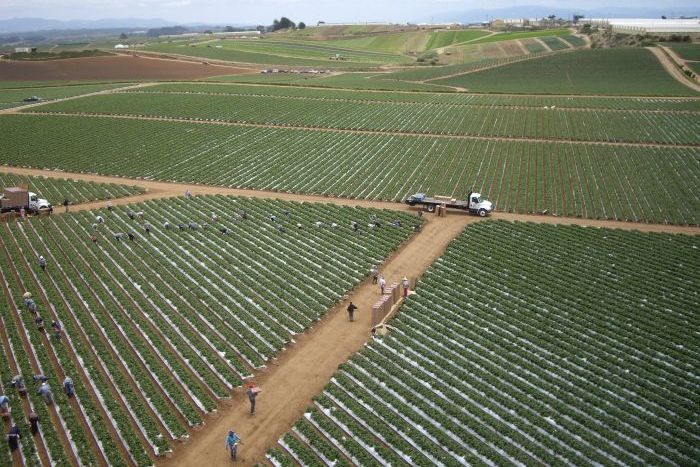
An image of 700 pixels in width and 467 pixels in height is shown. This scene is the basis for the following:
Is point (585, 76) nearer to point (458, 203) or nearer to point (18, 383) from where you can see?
point (458, 203)

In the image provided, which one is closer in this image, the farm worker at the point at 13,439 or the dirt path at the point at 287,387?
the farm worker at the point at 13,439

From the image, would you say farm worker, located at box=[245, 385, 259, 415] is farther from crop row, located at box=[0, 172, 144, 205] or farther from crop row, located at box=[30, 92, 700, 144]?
crop row, located at box=[30, 92, 700, 144]

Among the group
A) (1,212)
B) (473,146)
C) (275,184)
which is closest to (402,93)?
(473,146)

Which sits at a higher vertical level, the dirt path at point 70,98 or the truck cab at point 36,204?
the dirt path at point 70,98

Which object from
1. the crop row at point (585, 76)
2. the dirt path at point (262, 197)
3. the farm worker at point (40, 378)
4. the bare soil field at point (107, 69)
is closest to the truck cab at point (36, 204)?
the dirt path at point (262, 197)

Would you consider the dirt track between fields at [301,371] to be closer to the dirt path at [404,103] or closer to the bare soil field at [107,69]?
the dirt path at [404,103]

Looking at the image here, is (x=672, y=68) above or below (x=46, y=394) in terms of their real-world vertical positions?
above

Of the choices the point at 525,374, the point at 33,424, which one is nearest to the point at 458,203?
the point at 525,374

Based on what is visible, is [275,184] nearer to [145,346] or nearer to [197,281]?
[197,281]
